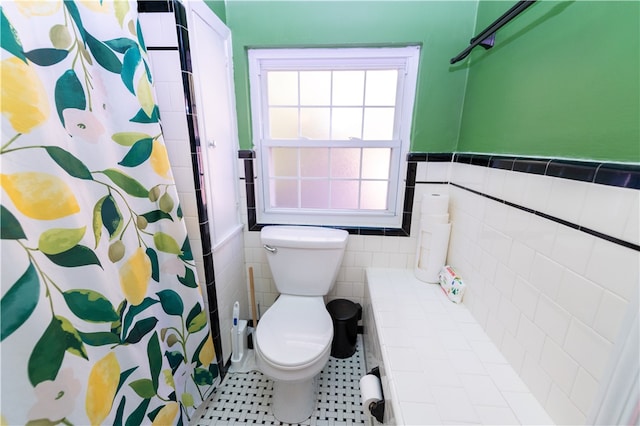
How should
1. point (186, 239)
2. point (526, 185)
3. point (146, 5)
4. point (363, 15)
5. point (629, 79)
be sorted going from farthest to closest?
point (363, 15) < point (186, 239) < point (146, 5) < point (526, 185) < point (629, 79)

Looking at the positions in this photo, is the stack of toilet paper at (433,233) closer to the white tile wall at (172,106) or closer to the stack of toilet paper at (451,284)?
the stack of toilet paper at (451,284)

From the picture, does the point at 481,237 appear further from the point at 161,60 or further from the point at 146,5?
the point at 146,5

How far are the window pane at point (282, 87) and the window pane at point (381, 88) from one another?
0.45 m

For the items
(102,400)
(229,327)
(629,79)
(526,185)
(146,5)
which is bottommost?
(229,327)

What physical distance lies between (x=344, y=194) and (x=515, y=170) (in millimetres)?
950

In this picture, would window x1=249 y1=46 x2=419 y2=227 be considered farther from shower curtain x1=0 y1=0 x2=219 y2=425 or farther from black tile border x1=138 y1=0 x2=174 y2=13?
shower curtain x1=0 y1=0 x2=219 y2=425

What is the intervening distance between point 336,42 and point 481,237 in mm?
1267

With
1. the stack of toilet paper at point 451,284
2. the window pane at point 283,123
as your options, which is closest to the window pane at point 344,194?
the window pane at point 283,123

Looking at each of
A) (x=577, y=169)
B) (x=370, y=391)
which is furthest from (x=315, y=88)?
(x=370, y=391)

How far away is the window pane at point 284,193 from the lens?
5.67 ft

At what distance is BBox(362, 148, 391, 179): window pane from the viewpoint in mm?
1620

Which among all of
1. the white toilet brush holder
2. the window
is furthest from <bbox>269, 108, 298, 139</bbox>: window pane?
the white toilet brush holder

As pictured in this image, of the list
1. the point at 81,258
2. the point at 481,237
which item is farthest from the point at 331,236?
the point at 81,258

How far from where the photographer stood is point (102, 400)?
31.6 inches
